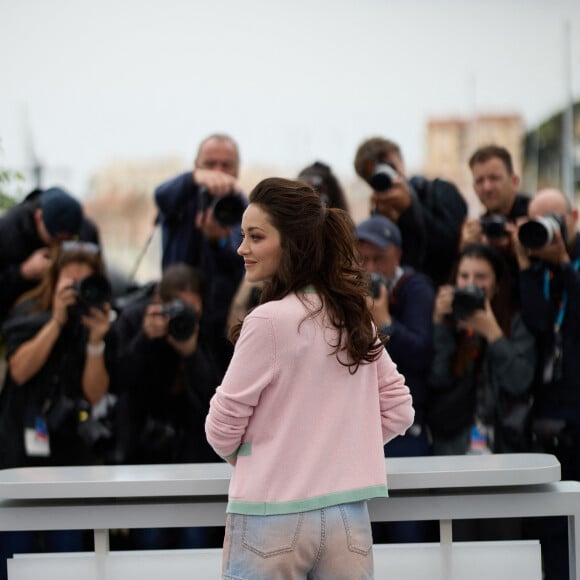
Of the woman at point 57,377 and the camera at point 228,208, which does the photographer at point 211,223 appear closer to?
the camera at point 228,208

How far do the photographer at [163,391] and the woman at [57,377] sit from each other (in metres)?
0.10

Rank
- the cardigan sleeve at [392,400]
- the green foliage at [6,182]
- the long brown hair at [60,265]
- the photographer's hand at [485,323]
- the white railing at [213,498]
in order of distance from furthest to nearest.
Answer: the green foliage at [6,182], the long brown hair at [60,265], the photographer's hand at [485,323], the white railing at [213,498], the cardigan sleeve at [392,400]

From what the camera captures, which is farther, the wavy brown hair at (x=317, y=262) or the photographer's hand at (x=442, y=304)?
the photographer's hand at (x=442, y=304)

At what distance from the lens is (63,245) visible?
3662 mm

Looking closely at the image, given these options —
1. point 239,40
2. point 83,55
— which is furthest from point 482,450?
point 83,55

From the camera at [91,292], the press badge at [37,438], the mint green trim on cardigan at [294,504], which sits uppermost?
the camera at [91,292]

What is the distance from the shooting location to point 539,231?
3.36m

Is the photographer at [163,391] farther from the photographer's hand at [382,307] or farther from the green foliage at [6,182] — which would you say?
the green foliage at [6,182]

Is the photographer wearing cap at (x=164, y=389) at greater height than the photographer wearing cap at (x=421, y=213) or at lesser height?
lesser

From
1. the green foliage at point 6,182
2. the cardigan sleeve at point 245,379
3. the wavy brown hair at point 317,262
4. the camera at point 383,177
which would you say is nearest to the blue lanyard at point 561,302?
the camera at point 383,177

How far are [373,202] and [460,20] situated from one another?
94 centimetres

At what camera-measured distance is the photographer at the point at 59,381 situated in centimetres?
352

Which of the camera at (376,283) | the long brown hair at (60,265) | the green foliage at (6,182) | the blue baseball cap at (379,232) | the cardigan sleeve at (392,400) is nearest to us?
the cardigan sleeve at (392,400)

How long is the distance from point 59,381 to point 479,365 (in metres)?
1.45
